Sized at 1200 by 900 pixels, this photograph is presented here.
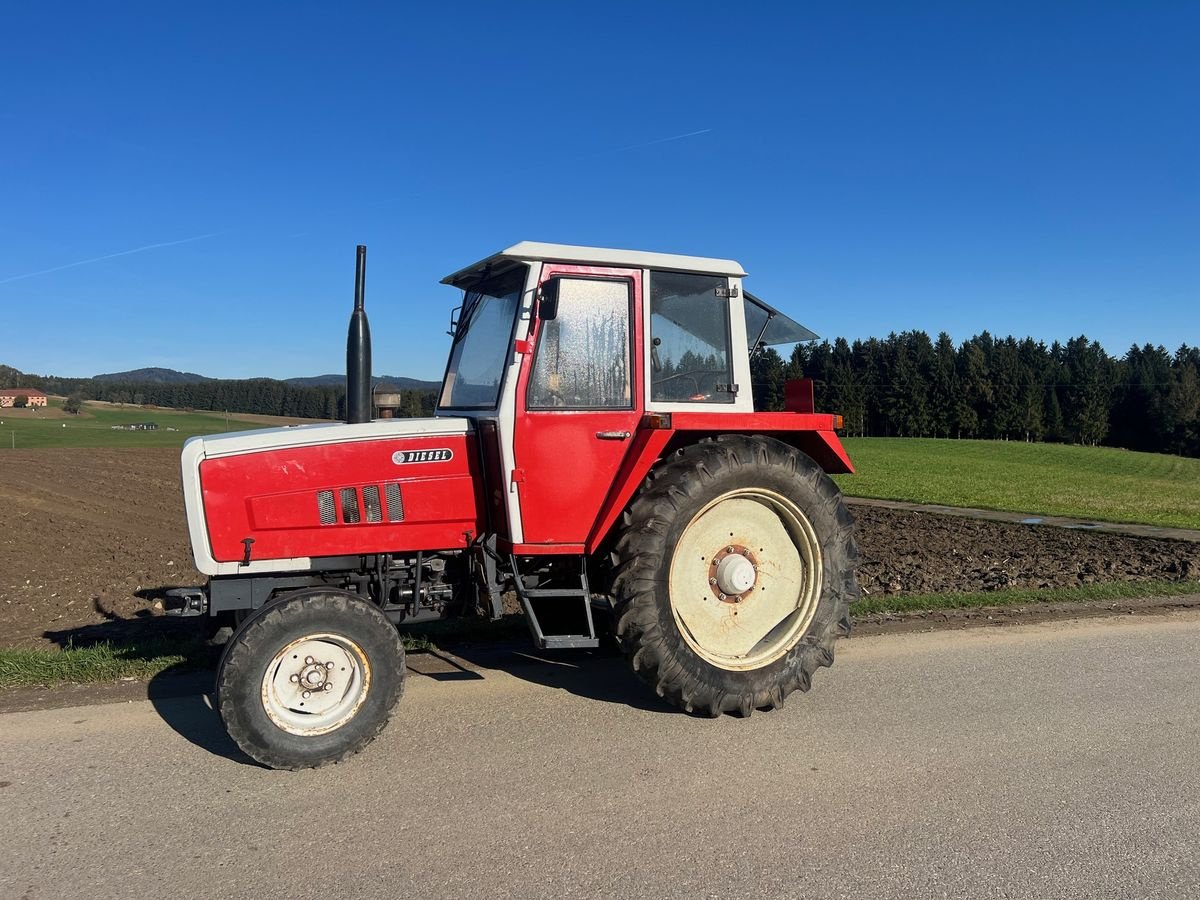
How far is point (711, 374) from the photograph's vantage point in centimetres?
512

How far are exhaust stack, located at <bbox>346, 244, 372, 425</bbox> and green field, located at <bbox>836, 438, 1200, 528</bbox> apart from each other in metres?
15.0

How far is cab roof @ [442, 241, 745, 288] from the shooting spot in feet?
15.3

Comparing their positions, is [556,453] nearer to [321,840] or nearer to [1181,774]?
[321,840]

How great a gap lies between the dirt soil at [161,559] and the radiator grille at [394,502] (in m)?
3.21

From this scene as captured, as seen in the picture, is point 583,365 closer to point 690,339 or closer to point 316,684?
point 690,339

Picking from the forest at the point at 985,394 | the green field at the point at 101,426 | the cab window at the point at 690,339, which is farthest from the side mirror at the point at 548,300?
A: the forest at the point at 985,394

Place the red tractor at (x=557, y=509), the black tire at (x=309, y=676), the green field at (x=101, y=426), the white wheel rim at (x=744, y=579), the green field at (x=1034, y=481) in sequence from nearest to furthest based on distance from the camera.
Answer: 1. the black tire at (x=309, y=676)
2. the red tractor at (x=557, y=509)
3. the white wheel rim at (x=744, y=579)
4. the green field at (x=1034, y=481)
5. the green field at (x=101, y=426)

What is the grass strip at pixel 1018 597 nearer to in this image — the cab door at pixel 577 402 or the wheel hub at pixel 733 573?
the wheel hub at pixel 733 573

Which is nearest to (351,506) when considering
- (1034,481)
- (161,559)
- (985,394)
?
(161,559)

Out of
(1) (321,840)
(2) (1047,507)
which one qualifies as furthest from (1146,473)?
(1) (321,840)

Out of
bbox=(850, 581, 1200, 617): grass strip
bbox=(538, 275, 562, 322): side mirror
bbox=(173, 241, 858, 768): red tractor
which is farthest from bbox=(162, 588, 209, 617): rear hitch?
bbox=(850, 581, 1200, 617): grass strip

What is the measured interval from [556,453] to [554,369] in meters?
0.45

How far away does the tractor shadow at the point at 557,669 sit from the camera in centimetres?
505

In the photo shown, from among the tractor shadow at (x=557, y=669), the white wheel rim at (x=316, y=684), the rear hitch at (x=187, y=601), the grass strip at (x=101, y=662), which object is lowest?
the tractor shadow at (x=557, y=669)
